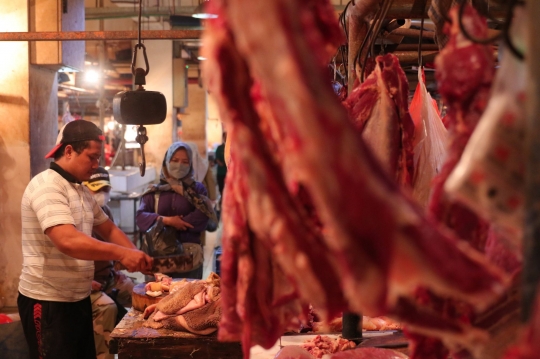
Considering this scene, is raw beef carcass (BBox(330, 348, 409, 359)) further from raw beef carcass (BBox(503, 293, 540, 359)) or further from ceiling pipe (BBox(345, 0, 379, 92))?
raw beef carcass (BBox(503, 293, 540, 359))

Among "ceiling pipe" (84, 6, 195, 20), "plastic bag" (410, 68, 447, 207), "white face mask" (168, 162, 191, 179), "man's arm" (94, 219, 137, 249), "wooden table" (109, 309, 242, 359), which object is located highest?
"ceiling pipe" (84, 6, 195, 20)

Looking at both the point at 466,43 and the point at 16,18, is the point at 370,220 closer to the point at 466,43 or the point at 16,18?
the point at 466,43

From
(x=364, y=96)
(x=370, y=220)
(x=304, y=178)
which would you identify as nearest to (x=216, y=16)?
(x=304, y=178)

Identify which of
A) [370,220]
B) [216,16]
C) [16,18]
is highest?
[16,18]

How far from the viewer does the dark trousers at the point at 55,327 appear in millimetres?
4730

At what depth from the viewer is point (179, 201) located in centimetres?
701

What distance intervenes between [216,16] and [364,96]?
120 cm

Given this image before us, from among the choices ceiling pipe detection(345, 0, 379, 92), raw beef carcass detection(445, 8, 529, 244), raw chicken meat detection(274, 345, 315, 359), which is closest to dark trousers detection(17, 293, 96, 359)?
raw chicken meat detection(274, 345, 315, 359)

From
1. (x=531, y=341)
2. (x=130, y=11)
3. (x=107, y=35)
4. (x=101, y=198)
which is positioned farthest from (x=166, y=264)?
(x=130, y=11)

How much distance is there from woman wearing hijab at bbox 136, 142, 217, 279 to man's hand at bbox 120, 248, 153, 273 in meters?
2.25

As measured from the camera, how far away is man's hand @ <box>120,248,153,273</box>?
451cm

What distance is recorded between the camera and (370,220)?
3.21 feet

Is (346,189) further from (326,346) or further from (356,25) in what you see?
(326,346)

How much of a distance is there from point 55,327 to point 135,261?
0.95 meters
